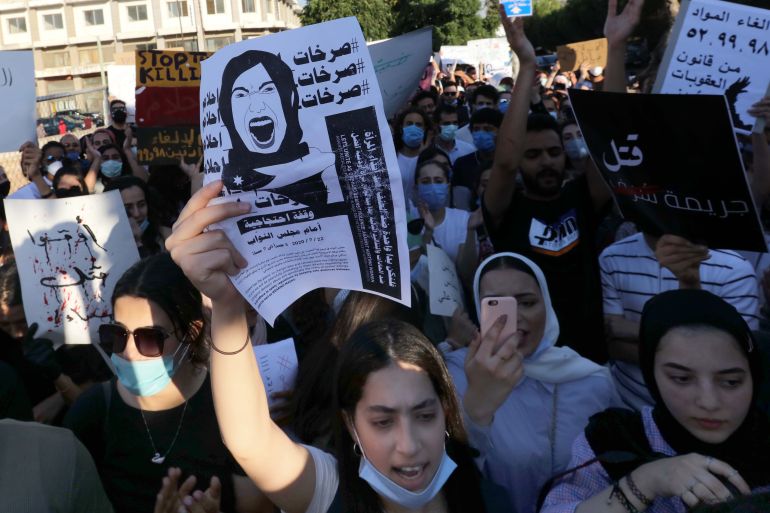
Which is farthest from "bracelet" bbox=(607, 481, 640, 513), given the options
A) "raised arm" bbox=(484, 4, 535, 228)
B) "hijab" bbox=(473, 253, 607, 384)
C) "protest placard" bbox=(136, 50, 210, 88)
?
"protest placard" bbox=(136, 50, 210, 88)

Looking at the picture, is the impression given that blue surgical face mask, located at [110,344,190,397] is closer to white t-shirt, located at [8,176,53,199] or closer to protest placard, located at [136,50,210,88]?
protest placard, located at [136,50,210,88]

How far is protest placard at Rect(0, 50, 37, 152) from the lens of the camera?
18.6 feet

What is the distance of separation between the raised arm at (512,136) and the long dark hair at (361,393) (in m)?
1.47

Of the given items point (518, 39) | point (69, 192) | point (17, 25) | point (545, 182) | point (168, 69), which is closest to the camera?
point (518, 39)

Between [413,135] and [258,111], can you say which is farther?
[413,135]

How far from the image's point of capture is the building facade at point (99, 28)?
67.1 m

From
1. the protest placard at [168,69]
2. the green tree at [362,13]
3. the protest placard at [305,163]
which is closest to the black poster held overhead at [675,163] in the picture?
the protest placard at [305,163]

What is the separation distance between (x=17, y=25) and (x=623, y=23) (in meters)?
77.9

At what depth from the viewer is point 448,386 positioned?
2154mm

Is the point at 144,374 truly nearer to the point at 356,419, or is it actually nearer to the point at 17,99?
the point at 356,419

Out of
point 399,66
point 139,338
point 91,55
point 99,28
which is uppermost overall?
point 99,28

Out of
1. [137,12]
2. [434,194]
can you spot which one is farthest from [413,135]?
[137,12]

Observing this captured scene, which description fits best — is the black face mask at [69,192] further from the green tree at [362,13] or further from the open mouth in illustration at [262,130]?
the green tree at [362,13]

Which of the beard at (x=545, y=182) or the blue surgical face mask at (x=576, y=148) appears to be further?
the blue surgical face mask at (x=576, y=148)
